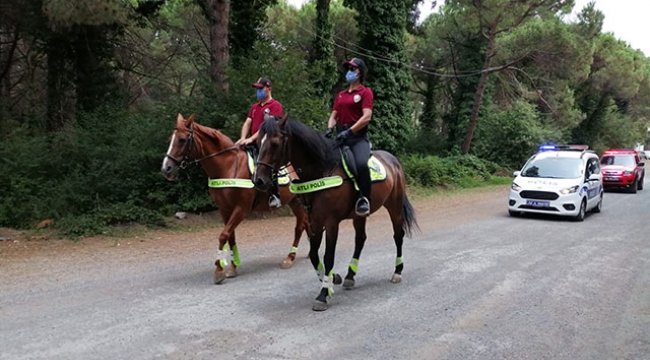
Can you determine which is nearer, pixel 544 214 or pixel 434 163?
pixel 544 214

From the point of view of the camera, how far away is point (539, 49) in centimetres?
2567

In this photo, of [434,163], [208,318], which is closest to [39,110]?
[208,318]

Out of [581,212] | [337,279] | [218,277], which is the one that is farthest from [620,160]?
[218,277]

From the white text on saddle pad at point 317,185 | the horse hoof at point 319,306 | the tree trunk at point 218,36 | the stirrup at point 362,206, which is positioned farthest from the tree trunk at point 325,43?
the horse hoof at point 319,306

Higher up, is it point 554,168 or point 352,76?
point 352,76

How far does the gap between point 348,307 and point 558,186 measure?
944 centimetres

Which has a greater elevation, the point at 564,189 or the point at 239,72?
the point at 239,72

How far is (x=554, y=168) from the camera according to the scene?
13445mm

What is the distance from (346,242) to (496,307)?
169 inches

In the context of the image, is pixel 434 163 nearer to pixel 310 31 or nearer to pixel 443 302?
pixel 310 31

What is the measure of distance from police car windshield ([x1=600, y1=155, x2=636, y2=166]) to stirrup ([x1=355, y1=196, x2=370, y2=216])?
21920 millimetres

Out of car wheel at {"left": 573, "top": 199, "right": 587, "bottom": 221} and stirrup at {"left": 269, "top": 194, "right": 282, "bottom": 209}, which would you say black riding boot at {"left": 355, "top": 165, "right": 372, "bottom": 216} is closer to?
stirrup at {"left": 269, "top": 194, "right": 282, "bottom": 209}

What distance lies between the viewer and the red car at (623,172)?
21312 millimetres

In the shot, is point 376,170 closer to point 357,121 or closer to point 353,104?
point 357,121
